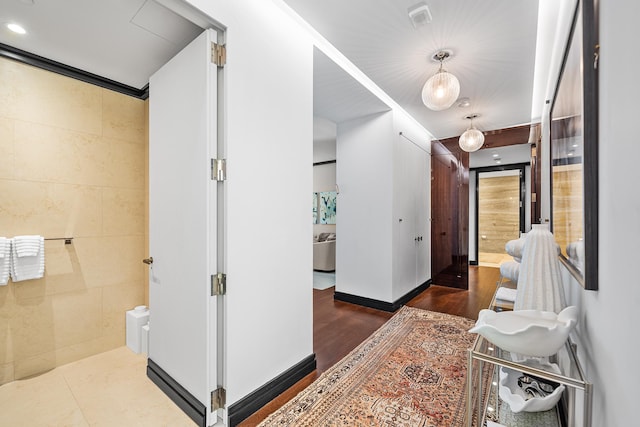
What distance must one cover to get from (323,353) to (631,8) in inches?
103

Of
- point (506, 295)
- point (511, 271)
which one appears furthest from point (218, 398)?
point (511, 271)

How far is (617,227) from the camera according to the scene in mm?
748

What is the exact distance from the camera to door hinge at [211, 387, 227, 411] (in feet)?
5.17

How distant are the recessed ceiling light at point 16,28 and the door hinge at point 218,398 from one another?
105 inches

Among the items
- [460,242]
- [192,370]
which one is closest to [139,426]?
[192,370]

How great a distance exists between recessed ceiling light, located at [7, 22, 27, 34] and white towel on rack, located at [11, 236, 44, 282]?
4.73 feet

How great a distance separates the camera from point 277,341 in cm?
188

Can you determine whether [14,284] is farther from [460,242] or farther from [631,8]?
[460,242]

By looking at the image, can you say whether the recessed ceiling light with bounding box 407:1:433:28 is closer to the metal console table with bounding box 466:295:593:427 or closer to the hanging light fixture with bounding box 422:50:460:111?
the hanging light fixture with bounding box 422:50:460:111

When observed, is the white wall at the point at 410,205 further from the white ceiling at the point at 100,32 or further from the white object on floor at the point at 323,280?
the white ceiling at the point at 100,32

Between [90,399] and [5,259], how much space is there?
1.18m

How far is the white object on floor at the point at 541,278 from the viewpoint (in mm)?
1292

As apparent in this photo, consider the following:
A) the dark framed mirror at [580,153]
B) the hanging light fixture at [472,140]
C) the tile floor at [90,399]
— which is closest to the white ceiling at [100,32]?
the dark framed mirror at [580,153]

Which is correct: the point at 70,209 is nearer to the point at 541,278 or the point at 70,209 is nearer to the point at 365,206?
the point at 365,206
